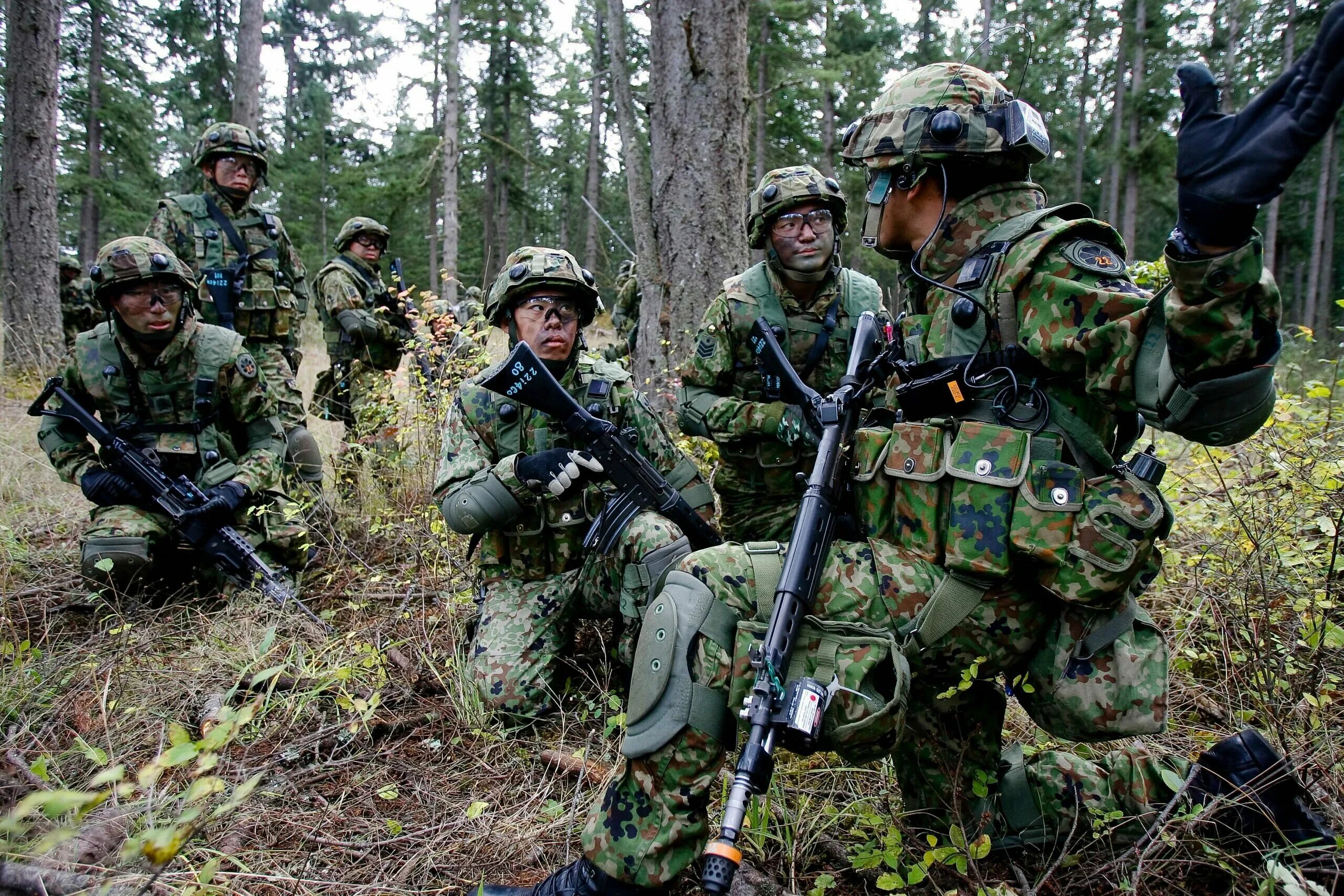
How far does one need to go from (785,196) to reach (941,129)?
1.87 meters

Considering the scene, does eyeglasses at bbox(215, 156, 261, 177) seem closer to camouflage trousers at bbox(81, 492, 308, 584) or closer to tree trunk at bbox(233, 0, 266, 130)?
camouflage trousers at bbox(81, 492, 308, 584)

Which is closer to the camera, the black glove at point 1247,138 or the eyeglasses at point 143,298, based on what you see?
the black glove at point 1247,138

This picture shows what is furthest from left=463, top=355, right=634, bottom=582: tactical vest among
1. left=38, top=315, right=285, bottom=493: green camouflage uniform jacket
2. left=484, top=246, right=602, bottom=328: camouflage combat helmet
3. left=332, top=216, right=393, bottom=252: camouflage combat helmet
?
left=332, top=216, right=393, bottom=252: camouflage combat helmet

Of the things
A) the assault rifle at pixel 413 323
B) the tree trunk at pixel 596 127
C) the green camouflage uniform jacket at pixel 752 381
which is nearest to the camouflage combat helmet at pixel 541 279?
the green camouflage uniform jacket at pixel 752 381

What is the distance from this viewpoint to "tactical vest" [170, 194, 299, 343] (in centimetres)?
598

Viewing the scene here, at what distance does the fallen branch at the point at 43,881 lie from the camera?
74.8 inches

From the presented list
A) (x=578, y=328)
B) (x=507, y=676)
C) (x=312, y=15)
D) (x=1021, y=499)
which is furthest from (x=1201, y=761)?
(x=312, y=15)

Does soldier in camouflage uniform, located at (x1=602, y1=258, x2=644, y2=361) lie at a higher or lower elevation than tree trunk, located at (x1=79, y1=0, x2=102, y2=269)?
lower

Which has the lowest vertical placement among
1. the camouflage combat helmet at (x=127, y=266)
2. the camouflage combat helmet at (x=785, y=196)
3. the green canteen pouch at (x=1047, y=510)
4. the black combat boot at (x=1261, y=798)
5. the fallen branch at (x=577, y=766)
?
the fallen branch at (x=577, y=766)

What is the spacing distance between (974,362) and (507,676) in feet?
7.69

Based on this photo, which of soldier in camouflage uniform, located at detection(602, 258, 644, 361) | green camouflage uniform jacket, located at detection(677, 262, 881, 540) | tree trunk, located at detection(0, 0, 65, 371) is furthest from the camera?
soldier in camouflage uniform, located at detection(602, 258, 644, 361)

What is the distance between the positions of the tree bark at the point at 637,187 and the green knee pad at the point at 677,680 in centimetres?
395

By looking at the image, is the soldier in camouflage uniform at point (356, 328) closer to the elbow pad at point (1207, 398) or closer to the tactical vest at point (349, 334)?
the tactical vest at point (349, 334)

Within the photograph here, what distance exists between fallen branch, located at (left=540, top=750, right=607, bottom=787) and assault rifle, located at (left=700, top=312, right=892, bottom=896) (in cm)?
101
